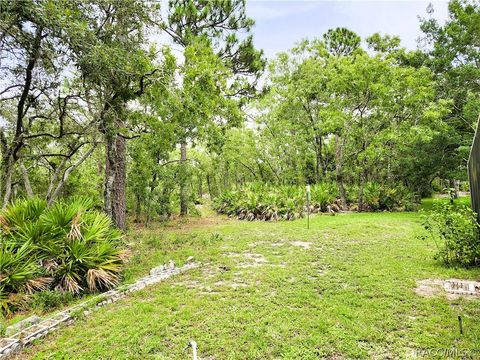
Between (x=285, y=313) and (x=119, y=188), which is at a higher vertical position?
(x=119, y=188)

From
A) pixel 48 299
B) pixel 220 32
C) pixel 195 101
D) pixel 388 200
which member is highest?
pixel 220 32

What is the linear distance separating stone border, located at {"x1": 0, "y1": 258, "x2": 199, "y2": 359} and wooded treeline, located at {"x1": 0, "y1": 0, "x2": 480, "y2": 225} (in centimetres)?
288

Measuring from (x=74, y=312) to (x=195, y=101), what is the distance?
4551mm

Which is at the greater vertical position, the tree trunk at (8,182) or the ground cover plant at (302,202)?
the tree trunk at (8,182)

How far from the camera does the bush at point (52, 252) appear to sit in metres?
4.02

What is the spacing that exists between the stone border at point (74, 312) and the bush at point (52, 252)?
0.34m

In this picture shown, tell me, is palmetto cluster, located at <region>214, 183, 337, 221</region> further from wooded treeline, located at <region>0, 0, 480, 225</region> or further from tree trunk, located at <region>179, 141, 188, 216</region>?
tree trunk, located at <region>179, 141, 188, 216</region>

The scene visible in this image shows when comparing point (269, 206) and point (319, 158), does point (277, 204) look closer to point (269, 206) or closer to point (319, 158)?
point (269, 206)

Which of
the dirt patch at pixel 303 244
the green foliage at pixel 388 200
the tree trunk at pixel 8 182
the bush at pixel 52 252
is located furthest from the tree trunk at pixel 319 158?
the tree trunk at pixel 8 182

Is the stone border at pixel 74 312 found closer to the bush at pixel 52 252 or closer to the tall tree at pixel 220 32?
the bush at pixel 52 252

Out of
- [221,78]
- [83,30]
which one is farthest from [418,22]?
[83,30]

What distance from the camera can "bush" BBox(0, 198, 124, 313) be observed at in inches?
158

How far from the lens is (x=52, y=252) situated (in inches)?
179

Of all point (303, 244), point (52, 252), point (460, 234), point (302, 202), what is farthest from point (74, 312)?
point (302, 202)
